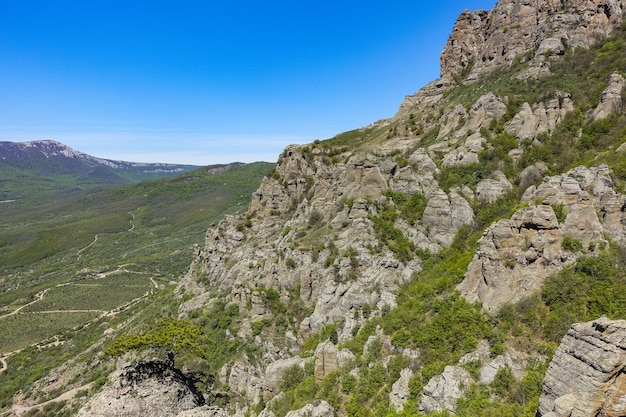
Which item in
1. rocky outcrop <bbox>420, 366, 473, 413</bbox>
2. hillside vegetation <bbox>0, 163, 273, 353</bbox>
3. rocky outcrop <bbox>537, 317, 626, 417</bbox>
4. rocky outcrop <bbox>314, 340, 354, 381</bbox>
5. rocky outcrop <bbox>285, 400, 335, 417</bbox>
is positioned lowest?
hillside vegetation <bbox>0, 163, 273, 353</bbox>

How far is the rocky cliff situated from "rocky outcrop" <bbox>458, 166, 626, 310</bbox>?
12 cm

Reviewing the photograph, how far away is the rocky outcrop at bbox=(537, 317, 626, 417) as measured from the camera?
14.0 metres

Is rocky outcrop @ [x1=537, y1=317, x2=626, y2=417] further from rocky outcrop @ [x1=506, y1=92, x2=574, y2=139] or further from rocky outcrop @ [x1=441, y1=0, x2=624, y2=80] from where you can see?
rocky outcrop @ [x1=441, y1=0, x2=624, y2=80]

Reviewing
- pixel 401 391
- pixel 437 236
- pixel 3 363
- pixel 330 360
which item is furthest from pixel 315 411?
pixel 3 363

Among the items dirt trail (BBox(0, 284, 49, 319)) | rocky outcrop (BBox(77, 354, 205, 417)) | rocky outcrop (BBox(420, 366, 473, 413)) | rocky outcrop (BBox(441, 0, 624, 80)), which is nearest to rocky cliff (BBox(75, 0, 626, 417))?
rocky outcrop (BBox(420, 366, 473, 413))

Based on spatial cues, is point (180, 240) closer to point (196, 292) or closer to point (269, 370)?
point (196, 292)

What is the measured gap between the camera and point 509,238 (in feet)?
91.3

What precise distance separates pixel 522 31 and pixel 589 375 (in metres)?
69.0

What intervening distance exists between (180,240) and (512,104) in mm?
180594

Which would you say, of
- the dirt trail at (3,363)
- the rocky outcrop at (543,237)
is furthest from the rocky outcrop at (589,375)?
the dirt trail at (3,363)

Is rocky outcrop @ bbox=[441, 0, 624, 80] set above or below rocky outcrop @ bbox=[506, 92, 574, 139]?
A: above

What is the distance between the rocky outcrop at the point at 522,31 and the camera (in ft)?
181

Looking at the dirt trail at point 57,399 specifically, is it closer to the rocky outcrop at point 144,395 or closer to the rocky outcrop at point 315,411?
the rocky outcrop at point 144,395

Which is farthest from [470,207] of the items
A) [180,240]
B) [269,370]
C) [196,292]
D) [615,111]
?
[180,240]
